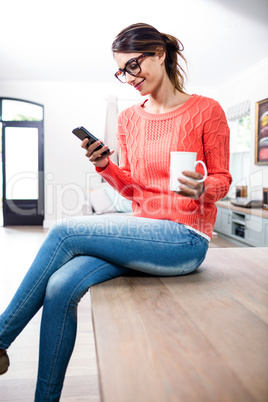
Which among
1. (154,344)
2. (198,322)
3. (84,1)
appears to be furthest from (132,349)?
(84,1)

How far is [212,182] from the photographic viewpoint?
1.07 meters

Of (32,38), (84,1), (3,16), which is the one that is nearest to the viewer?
(84,1)

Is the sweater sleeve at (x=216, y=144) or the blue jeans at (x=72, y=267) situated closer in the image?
the blue jeans at (x=72, y=267)

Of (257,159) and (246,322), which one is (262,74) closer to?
A: (257,159)

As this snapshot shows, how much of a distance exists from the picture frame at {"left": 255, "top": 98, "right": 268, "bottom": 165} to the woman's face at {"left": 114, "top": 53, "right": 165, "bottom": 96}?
3737mm

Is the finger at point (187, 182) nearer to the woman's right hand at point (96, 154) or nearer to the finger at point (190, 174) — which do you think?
the finger at point (190, 174)

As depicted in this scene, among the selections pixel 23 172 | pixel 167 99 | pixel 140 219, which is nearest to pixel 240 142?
pixel 23 172

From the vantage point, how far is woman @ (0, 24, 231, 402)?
0.97 metres

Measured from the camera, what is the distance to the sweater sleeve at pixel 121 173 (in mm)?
1334

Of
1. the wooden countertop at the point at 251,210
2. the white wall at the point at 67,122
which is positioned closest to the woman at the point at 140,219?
the wooden countertop at the point at 251,210

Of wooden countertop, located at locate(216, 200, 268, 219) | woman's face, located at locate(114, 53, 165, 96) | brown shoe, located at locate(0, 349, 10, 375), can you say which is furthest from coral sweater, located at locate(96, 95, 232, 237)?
wooden countertop, located at locate(216, 200, 268, 219)

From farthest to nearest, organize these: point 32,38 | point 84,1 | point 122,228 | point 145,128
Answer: point 32,38 → point 84,1 → point 145,128 → point 122,228

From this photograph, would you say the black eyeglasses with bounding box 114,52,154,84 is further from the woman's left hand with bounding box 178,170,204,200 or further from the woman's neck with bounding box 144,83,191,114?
the woman's left hand with bounding box 178,170,204,200

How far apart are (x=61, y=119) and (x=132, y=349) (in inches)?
233
